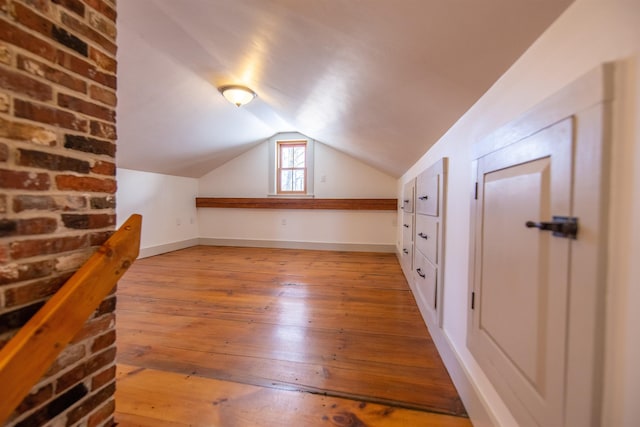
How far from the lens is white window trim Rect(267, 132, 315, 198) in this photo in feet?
15.5

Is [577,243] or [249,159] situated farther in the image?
[249,159]

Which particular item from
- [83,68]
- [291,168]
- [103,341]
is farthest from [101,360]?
[291,168]

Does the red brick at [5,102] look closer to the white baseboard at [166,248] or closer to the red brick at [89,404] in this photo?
the red brick at [89,404]

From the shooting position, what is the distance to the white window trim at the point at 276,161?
15.5ft

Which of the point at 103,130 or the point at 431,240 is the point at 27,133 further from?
the point at 431,240

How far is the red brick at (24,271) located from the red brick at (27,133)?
1.10 feet

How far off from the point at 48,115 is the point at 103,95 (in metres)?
0.21

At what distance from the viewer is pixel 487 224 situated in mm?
901

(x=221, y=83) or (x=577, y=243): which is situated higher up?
(x=221, y=83)

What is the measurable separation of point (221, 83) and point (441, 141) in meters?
2.15

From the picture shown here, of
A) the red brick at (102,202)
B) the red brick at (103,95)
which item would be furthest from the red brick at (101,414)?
the red brick at (103,95)

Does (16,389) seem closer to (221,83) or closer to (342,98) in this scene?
(342,98)

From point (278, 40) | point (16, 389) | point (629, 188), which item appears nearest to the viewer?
point (629, 188)

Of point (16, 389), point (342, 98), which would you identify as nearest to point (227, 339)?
point (16, 389)
